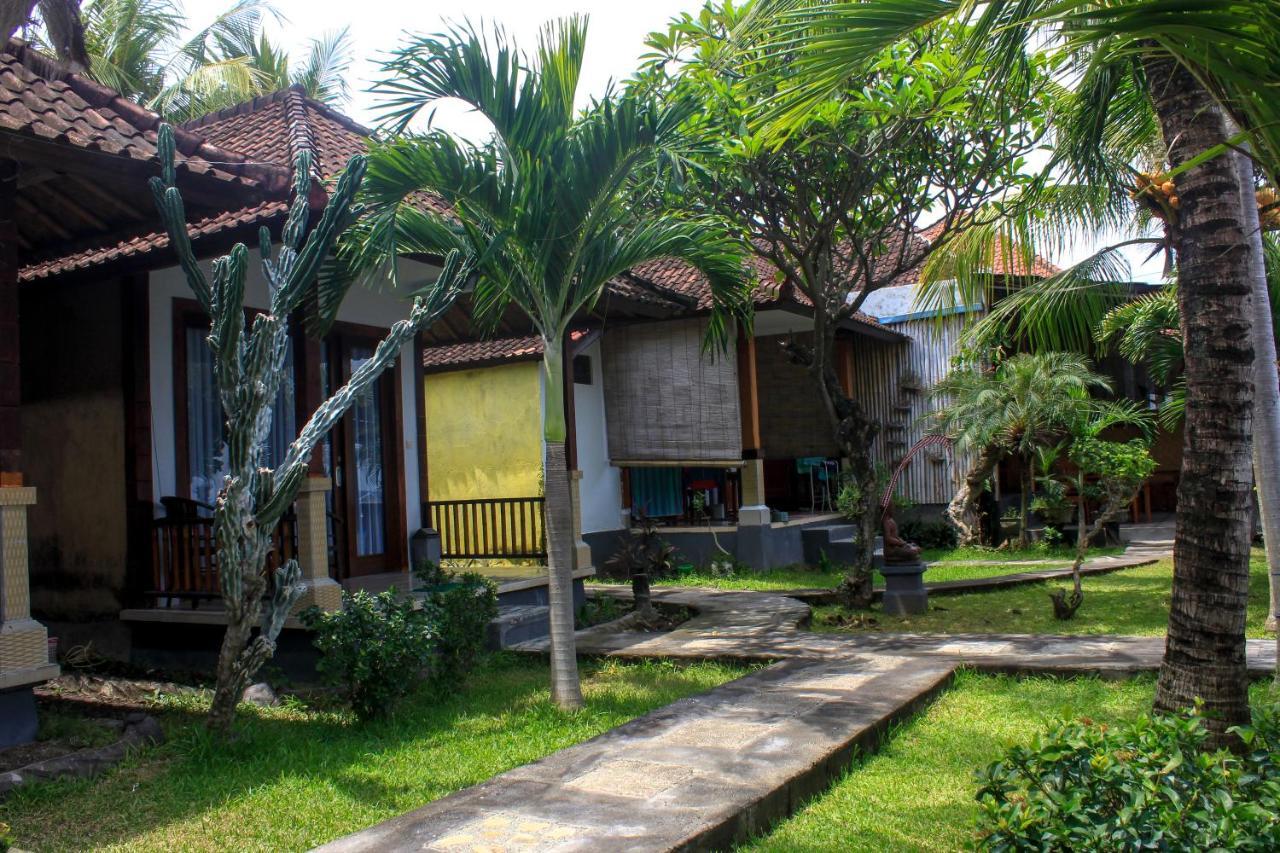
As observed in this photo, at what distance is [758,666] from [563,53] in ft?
14.4

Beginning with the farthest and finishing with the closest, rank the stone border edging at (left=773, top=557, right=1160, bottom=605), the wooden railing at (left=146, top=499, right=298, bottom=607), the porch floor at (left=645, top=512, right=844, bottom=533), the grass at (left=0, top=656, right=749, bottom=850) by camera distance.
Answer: the porch floor at (left=645, top=512, right=844, bottom=533)
the stone border edging at (left=773, top=557, right=1160, bottom=605)
the wooden railing at (left=146, top=499, right=298, bottom=607)
the grass at (left=0, top=656, right=749, bottom=850)

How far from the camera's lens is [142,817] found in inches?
174

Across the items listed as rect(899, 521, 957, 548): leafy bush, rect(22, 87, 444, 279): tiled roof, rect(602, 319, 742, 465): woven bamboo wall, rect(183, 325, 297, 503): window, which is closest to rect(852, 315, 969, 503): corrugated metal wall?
rect(899, 521, 957, 548): leafy bush

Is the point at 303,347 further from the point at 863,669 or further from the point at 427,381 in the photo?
the point at 427,381

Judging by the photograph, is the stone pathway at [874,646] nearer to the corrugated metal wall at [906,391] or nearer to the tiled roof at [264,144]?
the tiled roof at [264,144]

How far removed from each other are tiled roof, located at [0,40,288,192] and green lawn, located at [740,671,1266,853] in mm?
4621

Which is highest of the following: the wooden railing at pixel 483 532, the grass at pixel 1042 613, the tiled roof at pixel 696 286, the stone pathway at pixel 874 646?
A: the tiled roof at pixel 696 286

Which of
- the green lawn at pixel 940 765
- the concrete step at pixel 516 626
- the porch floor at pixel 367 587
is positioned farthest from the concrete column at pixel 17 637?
the green lawn at pixel 940 765

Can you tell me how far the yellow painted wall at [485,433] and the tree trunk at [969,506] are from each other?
7.43 metres

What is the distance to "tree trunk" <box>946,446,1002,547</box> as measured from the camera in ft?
53.9

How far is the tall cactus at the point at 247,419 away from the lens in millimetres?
5180

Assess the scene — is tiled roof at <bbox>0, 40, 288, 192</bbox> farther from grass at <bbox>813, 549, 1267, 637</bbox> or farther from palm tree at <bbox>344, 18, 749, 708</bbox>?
grass at <bbox>813, 549, 1267, 637</bbox>

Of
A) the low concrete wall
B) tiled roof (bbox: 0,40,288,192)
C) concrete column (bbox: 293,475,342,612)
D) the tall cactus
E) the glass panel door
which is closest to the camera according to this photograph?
the tall cactus

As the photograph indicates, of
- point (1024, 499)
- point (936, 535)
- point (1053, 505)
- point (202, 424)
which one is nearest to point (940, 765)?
point (202, 424)
